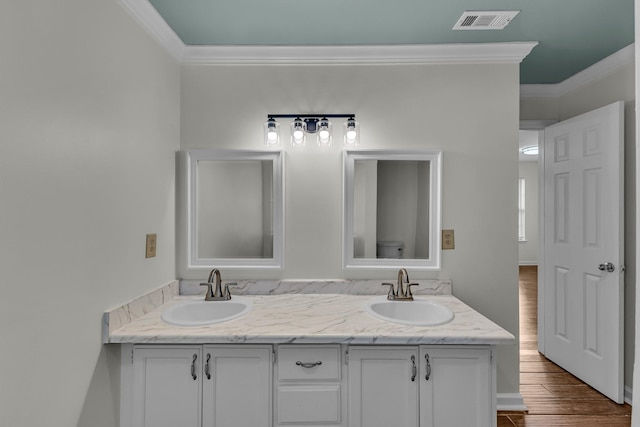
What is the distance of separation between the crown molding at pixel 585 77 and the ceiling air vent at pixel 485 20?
1.05m

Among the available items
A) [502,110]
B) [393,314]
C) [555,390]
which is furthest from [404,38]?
[555,390]

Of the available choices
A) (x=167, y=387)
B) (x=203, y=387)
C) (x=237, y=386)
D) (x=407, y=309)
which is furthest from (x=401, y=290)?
(x=167, y=387)

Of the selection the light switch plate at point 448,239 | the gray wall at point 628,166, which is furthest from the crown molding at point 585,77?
the light switch plate at point 448,239

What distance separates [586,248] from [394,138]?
65.9 inches

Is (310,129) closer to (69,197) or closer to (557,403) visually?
(69,197)

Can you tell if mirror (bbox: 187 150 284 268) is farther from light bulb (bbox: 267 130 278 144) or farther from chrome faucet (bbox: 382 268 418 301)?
chrome faucet (bbox: 382 268 418 301)

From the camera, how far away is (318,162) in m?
2.38

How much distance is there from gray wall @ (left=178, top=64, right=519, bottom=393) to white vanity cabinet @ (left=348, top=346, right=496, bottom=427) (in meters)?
0.72

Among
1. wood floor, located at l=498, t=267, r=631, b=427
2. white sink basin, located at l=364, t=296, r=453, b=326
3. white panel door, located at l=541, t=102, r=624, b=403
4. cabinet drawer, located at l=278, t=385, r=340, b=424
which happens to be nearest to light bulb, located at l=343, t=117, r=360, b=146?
white sink basin, located at l=364, t=296, r=453, b=326

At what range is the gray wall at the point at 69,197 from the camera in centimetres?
114

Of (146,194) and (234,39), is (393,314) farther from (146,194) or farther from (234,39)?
(234,39)

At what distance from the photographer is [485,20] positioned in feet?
6.61

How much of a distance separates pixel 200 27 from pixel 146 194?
976mm

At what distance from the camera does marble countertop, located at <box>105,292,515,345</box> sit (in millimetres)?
1639
